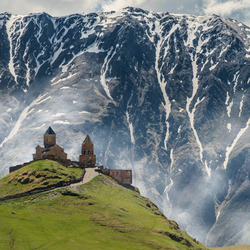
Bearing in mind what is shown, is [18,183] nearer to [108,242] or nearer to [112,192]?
[112,192]

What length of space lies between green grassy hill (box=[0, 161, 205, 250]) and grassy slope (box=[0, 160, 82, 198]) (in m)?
0.33

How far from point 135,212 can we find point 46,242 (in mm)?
45446

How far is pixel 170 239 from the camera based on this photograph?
365 ft

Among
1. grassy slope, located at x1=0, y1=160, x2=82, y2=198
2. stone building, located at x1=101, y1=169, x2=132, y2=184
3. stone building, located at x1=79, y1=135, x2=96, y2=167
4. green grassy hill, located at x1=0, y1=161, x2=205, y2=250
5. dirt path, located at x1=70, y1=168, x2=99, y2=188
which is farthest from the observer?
stone building, located at x1=79, y1=135, x2=96, y2=167

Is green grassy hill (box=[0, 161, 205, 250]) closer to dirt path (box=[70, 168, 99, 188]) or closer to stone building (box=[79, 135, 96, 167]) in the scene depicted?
dirt path (box=[70, 168, 99, 188])

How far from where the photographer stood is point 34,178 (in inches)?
5522

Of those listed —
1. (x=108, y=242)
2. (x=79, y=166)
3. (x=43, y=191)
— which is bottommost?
(x=108, y=242)

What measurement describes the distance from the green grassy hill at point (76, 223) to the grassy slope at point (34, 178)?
1.09 feet

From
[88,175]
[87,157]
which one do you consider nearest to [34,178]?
[88,175]

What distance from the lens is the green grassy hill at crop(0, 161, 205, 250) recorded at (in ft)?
294

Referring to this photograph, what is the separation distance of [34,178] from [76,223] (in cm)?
3924

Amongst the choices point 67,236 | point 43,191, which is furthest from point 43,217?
point 43,191

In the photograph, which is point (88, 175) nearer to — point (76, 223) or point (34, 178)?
point (34, 178)

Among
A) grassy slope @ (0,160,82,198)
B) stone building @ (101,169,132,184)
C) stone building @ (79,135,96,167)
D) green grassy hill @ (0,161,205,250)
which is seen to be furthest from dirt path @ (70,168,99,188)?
stone building @ (79,135,96,167)
